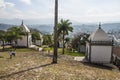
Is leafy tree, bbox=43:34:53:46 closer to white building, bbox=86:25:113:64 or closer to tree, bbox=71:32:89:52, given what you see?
tree, bbox=71:32:89:52

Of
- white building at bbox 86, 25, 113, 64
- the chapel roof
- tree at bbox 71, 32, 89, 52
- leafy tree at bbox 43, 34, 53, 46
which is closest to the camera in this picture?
white building at bbox 86, 25, 113, 64

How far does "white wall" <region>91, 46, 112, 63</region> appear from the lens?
35750mm

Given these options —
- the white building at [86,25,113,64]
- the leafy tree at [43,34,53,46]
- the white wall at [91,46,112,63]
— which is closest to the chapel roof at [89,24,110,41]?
the white building at [86,25,113,64]

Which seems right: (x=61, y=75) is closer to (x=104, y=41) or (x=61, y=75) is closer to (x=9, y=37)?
(x=104, y=41)

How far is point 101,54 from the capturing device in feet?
118

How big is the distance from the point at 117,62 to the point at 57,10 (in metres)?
17.5

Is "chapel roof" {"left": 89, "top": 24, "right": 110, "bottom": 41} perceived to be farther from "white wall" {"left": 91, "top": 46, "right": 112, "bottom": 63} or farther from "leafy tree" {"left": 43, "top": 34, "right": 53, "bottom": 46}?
"leafy tree" {"left": 43, "top": 34, "right": 53, "bottom": 46}

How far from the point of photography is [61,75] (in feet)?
63.6

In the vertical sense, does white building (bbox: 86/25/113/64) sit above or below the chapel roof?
below

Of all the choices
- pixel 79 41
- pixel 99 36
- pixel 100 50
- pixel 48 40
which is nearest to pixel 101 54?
pixel 100 50

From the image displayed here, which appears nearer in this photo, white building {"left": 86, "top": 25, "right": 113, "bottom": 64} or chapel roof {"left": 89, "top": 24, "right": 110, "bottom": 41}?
white building {"left": 86, "top": 25, "right": 113, "bottom": 64}

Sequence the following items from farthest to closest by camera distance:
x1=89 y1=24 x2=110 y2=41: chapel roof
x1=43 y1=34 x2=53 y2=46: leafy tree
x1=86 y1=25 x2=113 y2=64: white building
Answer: x1=43 y1=34 x2=53 y2=46: leafy tree, x1=89 y1=24 x2=110 y2=41: chapel roof, x1=86 y1=25 x2=113 y2=64: white building

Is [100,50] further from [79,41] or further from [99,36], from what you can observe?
[79,41]

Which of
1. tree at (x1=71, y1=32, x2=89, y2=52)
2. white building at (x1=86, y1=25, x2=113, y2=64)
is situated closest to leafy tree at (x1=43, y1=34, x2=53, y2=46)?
tree at (x1=71, y1=32, x2=89, y2=52)
